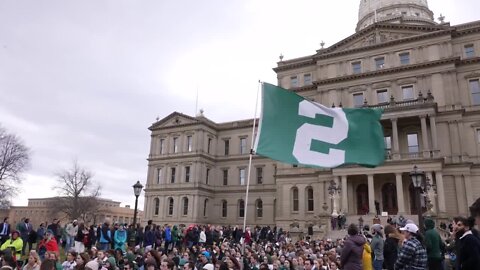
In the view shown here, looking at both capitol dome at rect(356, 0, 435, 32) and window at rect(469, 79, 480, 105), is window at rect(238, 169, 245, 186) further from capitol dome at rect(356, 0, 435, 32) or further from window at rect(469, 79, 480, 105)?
window at rect(469, 79, 480, 105)

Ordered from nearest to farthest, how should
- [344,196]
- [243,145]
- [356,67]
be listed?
1. [344,196]
2. [356,67]
3. [243,145]

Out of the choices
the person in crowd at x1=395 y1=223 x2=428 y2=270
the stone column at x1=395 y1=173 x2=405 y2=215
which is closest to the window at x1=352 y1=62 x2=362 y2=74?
the stone column at x1=395 y1=173 x2=405 y2=215

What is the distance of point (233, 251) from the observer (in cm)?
1606

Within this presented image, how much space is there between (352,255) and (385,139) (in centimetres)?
3311

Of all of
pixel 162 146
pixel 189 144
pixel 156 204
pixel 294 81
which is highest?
pixel 294 81

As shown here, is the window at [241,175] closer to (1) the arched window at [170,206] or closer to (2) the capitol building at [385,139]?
(2) the capitol building at [385,139]

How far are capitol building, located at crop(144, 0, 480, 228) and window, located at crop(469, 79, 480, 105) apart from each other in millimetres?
87

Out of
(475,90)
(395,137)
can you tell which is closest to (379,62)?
(475,90)

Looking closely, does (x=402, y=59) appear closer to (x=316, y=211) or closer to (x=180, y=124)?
(x=316, y=211)

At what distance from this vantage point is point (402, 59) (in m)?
40.6

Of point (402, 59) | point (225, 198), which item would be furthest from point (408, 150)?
point (225, 198)

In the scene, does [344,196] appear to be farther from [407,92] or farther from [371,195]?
[407,92]

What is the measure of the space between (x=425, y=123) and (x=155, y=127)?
1544 inches

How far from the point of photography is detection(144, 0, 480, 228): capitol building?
34.8m
